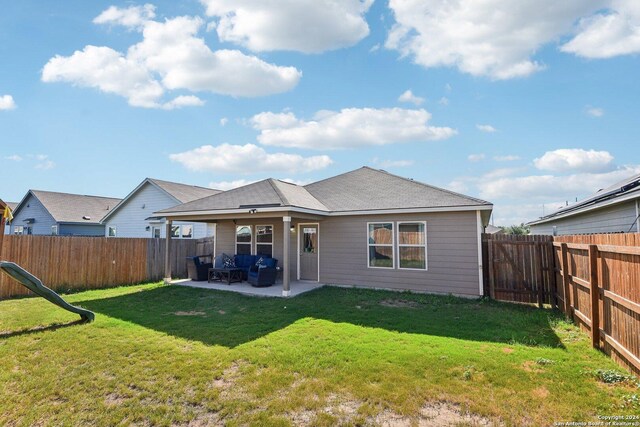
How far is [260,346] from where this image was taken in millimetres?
5016

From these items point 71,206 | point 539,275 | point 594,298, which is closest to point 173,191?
point 71,206

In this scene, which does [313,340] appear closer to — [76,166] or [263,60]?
[263,60]

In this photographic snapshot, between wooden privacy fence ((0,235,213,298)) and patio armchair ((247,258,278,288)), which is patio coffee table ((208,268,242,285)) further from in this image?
wooden privacy fence ((0,235,213,298))

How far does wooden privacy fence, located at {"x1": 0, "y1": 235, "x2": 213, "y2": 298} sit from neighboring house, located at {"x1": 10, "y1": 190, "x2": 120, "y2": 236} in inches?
566

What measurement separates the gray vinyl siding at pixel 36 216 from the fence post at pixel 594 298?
28360mm

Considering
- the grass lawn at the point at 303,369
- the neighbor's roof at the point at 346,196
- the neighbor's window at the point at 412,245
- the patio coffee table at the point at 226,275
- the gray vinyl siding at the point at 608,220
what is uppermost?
the neighbor's roof at the point at 346,196

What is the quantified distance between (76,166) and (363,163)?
570 inches

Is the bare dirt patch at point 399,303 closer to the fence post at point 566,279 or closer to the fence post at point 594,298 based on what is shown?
the fence post at point 566,279

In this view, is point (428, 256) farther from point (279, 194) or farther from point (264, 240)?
point (264, 240)

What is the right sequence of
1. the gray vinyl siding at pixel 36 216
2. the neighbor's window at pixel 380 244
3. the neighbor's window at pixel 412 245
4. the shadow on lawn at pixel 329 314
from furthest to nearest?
the gray vinyl siding at pixel 36 216 → the neighbor's window at pixel 380 244 → the neighbor's window at pixel 412 245 → the shadow on lawn at pixel 329 314

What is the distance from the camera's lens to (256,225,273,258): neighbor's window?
12359 mm

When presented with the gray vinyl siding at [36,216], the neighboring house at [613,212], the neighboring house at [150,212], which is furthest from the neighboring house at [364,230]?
the gray vinyl siding at [36,216]

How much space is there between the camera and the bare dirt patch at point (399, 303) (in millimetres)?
7879

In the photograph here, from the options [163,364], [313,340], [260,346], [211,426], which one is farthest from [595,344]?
[163,364]
